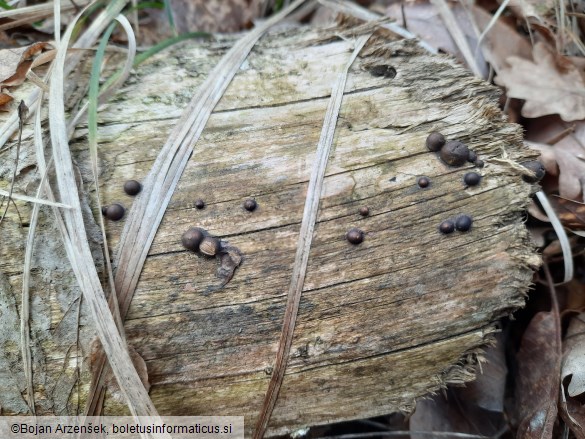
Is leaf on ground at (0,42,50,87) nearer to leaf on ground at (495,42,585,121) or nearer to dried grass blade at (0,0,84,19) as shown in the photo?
dried grass blade at (0,0,84,19)

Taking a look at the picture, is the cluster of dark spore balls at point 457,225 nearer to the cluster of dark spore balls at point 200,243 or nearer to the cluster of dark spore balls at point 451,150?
the cluster of dark spore balls at point 451,150

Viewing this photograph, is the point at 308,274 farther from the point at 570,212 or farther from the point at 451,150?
the point at 570,212

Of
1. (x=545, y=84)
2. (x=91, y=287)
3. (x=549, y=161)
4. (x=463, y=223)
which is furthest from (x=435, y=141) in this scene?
(x=91, y=287)

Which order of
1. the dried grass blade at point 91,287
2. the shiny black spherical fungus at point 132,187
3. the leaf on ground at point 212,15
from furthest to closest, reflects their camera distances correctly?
1. the leaf on ground at point 212,15
2. the shiny black spherical fungus at point 132,187
3. the dried grass blade at point 91,287

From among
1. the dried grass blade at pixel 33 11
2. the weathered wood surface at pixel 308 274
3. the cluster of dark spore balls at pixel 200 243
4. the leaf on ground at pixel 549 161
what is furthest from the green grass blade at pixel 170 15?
the leaf on ground at pixel 549 161

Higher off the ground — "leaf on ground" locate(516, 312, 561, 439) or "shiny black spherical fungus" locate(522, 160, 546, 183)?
"shiny black spherical fungus" locate(522, 160, 546, 183)

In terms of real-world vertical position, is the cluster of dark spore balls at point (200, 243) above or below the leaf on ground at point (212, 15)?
below

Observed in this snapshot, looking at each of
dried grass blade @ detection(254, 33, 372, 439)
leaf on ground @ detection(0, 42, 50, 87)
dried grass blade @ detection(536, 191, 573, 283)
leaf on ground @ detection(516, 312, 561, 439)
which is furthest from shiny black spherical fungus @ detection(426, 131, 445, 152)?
leaf on ground @ detection(0, 42, 50, 87)
